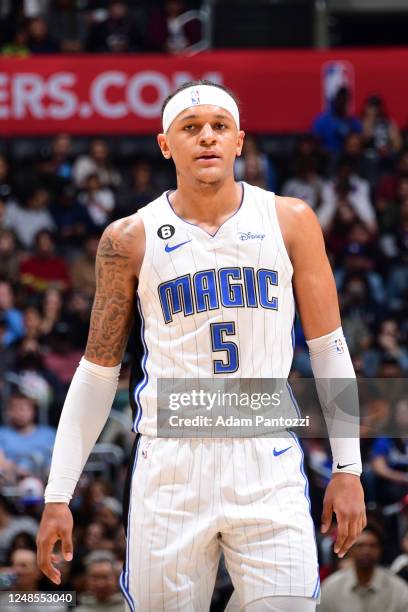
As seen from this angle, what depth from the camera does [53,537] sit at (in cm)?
395

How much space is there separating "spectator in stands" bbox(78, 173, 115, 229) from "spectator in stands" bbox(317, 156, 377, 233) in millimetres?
1941

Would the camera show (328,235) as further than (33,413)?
Yes

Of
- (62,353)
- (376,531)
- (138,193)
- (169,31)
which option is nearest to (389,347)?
(62,353)

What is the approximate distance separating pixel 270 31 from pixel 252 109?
1.45m

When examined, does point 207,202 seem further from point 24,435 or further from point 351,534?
point 24,435

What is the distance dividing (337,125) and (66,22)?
3.15 metres

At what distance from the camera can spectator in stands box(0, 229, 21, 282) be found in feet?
35.1

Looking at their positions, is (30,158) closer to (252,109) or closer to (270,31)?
(252,109)

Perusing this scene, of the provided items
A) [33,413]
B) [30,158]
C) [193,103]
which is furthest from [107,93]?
[193,103]

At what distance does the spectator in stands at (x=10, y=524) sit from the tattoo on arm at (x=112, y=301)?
10.0ft

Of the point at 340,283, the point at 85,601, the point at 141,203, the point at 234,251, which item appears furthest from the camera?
the point at 141,203

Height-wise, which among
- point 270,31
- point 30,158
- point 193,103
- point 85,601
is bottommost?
point 85,601

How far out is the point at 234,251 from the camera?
4.04 meters

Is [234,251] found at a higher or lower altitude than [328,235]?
lower
